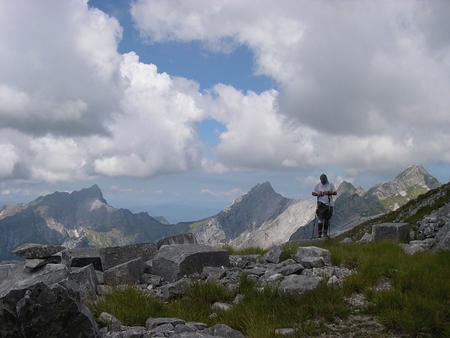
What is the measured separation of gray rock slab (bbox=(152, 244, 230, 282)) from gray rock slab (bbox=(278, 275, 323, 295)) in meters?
3.46

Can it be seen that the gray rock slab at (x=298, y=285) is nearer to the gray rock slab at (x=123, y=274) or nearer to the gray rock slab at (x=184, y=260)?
the gray rock slab at (x=184, y=260)

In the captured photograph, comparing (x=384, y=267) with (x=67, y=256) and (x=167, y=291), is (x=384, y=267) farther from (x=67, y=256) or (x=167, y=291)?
(x=67, y=256)

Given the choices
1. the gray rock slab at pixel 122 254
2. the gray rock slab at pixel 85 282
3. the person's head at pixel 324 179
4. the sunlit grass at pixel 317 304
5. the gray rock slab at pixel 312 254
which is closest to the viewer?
the sunlit grass at pixel 317 304

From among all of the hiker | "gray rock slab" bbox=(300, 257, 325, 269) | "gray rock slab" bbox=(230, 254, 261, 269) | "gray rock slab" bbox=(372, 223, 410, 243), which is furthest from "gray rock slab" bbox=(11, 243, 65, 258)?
"gray rock slab" bbox=(372, 223, 410, 243)

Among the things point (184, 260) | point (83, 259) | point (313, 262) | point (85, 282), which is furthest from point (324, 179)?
point (85, 282)

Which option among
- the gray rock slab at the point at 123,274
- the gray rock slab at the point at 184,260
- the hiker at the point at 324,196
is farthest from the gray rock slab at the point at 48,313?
the hiker at the point at 324,196

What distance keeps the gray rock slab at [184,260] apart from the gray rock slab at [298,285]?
3.46 m

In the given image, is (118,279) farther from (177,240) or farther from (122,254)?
(177,240)

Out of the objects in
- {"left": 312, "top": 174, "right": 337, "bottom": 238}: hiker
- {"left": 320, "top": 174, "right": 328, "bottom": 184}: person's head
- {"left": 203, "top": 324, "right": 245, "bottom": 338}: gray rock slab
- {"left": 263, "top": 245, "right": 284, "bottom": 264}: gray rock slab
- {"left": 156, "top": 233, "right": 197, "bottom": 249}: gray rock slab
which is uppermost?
{"left": 320, "top": 174, "right": 328, "bottom": 184}: person's head

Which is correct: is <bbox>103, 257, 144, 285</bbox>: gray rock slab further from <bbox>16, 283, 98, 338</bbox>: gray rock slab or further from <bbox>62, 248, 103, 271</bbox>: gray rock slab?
<bbox>16, 283, 98, 338</bbox>: gray rock slab

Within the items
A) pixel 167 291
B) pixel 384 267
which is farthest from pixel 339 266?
pixel 167 291

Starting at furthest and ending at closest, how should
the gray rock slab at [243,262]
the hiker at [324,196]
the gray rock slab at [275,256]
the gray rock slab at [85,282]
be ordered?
the hiker at [324,196]
the gray rock slab at [275,256]
the gray rock slab at [243,262]
the gray rock slab at [85,282]

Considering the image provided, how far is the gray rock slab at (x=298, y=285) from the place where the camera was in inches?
318

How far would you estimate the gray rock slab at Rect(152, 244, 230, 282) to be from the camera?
11.0m
